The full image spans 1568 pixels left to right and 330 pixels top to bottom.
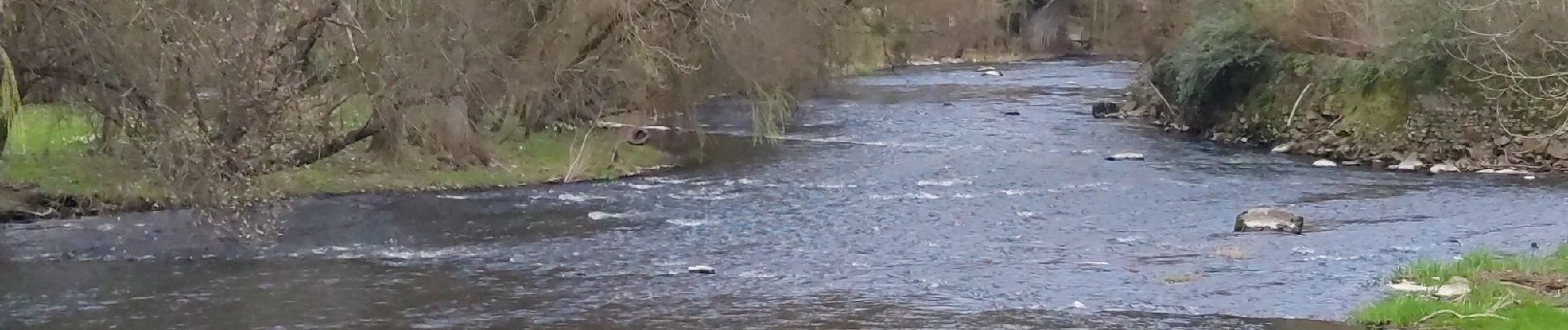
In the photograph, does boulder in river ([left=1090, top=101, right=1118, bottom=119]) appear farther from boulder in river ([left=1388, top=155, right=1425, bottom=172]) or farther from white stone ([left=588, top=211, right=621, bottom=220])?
white stone ([left=588, top=211, right=621, bottom=220])

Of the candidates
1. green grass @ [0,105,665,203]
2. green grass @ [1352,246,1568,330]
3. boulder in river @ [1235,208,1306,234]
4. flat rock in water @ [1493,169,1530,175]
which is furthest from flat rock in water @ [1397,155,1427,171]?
green grass @ [1352,246,1568,330]

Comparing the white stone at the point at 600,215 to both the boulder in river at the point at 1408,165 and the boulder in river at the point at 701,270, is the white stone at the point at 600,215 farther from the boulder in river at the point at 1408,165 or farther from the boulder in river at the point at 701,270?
the boulder in river at the point at 1408,165

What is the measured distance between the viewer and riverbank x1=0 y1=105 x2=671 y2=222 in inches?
747

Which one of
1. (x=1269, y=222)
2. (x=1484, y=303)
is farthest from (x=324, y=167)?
(x=1484, y=303)

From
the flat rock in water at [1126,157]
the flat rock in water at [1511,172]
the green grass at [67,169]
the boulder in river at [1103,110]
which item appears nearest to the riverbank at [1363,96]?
the flat rock in water at [1511,172]

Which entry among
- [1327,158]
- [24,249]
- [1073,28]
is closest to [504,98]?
[24,249]

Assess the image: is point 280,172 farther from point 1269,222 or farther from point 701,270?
point 1269,222

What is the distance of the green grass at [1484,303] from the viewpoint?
1131 cm

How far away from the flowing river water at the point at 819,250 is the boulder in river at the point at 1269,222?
0.28 meters

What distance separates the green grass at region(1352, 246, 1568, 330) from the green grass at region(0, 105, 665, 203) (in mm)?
11875

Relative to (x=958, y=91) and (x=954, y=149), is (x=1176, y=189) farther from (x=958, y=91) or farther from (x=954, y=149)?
(x=958, y=91)

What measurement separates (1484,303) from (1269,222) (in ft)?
24.0

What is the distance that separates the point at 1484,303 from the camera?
1205cm

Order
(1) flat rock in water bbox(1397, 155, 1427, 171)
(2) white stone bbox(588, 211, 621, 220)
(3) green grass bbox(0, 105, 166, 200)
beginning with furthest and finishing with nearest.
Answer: (1) flat rock in water bbox(1397, 155, 1427, 171), (2) white stone bbox(588, 211, 621, 220), (3) green grass bbox(0, 105, 166, 200)
